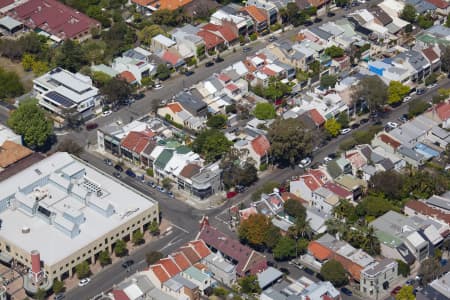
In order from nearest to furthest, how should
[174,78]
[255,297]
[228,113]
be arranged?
Result: [255,297] < [228,113] < [174,78]

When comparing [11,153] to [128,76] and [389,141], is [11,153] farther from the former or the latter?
[389,141]

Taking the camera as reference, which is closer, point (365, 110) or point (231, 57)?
point (365, 110)

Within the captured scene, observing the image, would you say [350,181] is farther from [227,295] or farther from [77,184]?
[77,184]

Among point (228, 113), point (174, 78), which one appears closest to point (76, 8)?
point (174, 78)

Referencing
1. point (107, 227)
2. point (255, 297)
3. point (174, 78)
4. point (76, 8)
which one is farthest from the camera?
point (76, 8)

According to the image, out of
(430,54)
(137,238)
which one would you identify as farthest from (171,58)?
(137,238)

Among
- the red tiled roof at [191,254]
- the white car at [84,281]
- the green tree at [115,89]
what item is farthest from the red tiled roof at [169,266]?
the green tree at [115,89]
